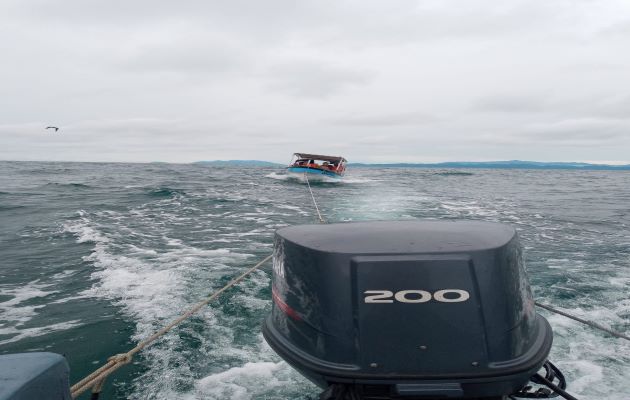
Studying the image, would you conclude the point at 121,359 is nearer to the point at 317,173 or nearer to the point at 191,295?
the point at 191,295

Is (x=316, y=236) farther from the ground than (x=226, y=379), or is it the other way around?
(x=316, y=236)

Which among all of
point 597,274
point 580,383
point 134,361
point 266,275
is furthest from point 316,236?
point 597,274

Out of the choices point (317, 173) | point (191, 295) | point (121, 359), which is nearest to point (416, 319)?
point (121, 359)

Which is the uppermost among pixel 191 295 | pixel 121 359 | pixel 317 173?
pixel 317 173

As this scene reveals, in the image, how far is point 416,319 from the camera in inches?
82.5

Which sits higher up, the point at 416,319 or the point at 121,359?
the point at 416,319

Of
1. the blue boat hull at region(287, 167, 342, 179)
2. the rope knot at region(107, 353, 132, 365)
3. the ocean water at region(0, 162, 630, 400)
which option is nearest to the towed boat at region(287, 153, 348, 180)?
the blue boat hull at region(287, 167, 342, 179)

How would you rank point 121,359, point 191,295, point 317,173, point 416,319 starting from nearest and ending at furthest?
point 416,319, point 121,359, point 191,295, point 317,173

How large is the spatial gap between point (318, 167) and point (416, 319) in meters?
27.3

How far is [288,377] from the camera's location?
3.44 metres

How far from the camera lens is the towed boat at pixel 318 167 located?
28391 mm

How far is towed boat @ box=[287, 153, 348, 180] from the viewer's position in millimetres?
28391

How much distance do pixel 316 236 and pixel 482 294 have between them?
1.02 meters

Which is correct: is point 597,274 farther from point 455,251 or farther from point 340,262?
point 340,262
